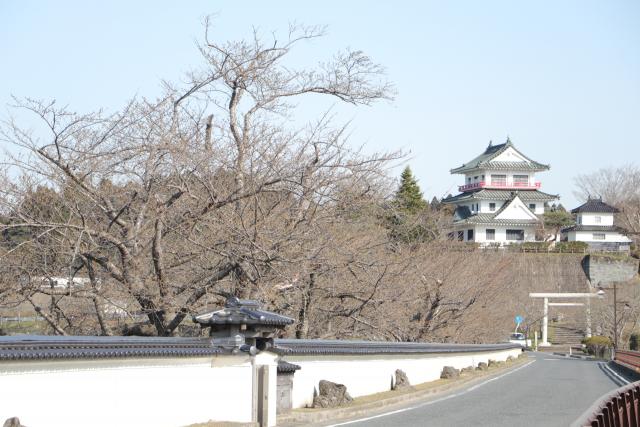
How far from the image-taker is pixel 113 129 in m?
17.0

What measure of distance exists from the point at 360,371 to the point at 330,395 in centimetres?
274

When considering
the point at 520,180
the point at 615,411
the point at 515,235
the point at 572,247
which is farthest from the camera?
the point at 520,180

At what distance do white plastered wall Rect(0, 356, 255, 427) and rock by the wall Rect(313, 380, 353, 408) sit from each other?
271cm

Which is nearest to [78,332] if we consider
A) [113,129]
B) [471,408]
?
[113,129]

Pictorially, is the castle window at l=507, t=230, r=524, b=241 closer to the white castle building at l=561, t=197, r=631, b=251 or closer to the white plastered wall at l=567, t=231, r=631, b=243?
the white castle building at l=561, t=197, r=631, b=251

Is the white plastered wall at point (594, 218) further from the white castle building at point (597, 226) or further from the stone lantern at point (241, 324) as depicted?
the stone lantern at point (241, 324)

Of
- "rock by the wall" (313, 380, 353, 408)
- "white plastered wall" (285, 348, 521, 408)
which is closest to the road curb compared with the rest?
"rock by the wall" (313, 380, 353, 408)

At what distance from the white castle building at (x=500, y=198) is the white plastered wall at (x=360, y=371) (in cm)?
6916

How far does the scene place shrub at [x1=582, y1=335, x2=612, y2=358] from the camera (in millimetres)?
61062

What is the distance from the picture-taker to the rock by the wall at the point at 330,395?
15672 mm

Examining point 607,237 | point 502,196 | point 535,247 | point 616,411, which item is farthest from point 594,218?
point 616,411

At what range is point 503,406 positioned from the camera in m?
18.1

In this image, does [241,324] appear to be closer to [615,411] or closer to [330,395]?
[330,395]

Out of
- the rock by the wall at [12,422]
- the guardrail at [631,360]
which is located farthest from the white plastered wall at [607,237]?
the rock by the wall at [12,422]
